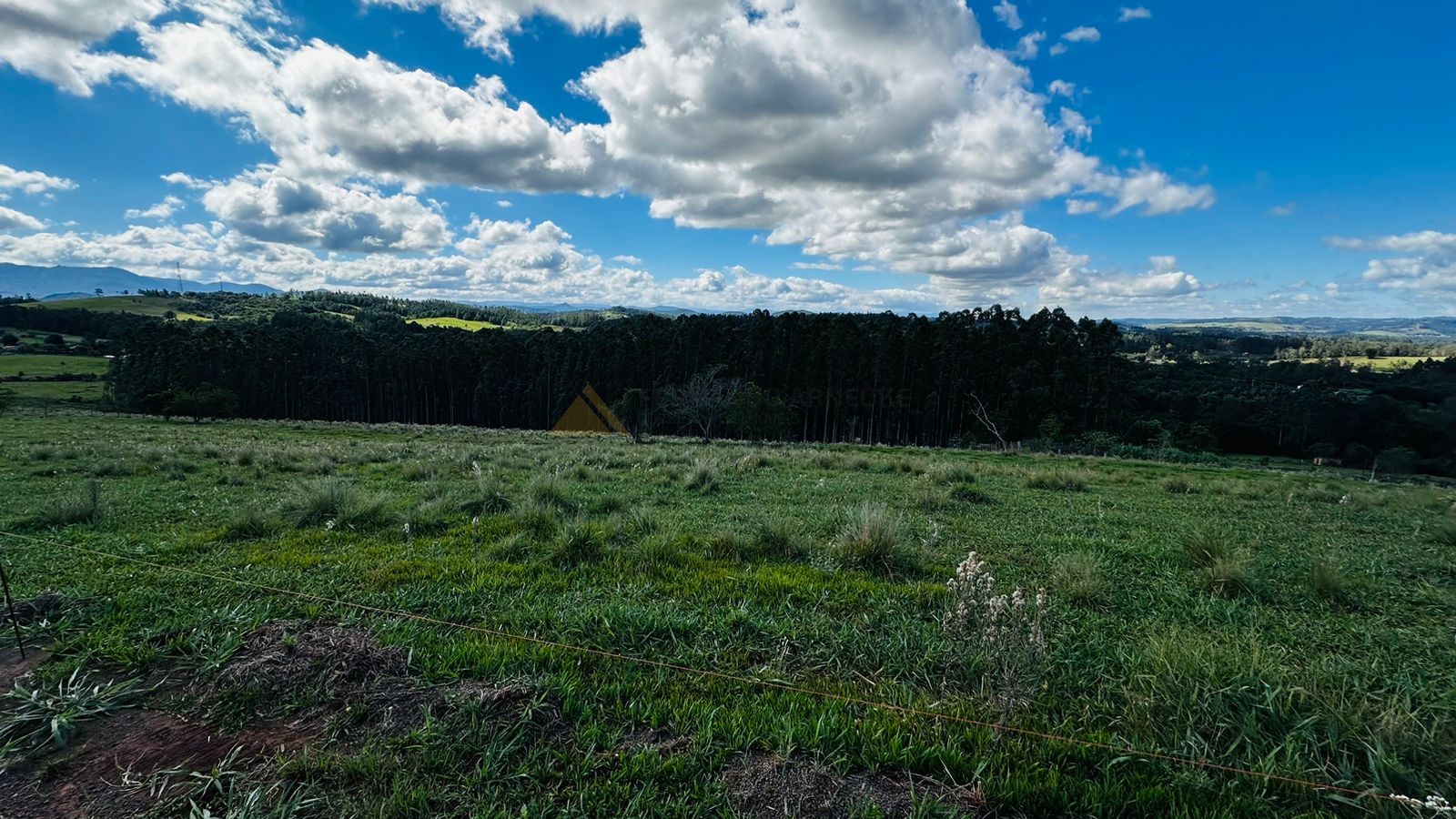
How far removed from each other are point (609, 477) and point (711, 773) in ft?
35.3

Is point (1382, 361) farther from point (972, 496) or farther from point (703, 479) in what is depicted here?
point (703, 479)

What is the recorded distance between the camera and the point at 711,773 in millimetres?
2822

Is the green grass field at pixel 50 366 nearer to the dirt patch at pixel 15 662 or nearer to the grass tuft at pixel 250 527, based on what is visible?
the grass tuft at pixel 250 527

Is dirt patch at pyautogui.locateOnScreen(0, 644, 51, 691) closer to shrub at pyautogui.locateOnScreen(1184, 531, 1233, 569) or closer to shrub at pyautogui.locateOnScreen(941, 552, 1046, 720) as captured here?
shrub at pyautogui.locateOnScreen(941, 552, 1046, 720)

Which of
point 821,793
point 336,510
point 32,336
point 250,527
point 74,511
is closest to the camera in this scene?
point 821,793

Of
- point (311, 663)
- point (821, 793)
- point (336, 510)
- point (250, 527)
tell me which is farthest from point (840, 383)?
point (821, 793)

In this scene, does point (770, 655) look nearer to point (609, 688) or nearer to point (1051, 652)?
point (609, 688)

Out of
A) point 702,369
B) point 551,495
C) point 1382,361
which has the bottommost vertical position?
point 702,369

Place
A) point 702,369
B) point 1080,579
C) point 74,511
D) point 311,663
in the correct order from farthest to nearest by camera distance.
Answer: point 702,369
point 74,511
point 1080,579
point 311,663

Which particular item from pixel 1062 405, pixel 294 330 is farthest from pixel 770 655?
pixel 294 330

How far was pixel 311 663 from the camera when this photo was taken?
12.0 ft

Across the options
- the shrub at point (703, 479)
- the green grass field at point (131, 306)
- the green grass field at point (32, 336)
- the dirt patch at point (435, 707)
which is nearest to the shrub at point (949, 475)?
the shrub at point (703, 479)

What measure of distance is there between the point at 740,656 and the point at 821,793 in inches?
54.3

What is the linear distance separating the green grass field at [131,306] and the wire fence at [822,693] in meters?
150
